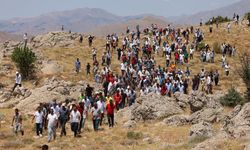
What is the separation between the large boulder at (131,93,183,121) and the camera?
28.6 metres

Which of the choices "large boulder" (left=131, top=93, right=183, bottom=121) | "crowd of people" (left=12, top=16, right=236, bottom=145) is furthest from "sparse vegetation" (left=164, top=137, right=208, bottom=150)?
"large boulder" (left=131, top=93, right=183, bottom=121)

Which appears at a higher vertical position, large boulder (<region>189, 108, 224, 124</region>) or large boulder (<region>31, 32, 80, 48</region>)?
large boulder (<region>31, 32, 80, 48</region>)

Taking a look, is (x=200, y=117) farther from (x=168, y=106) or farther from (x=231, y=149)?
(x=231, y=149)

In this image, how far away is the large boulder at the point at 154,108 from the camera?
28578 millimetres

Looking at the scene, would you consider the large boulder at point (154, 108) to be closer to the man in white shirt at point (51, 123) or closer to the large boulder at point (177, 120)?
the large boulder at point (177, 120)

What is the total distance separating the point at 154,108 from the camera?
2892cm

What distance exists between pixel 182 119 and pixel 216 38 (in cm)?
3789

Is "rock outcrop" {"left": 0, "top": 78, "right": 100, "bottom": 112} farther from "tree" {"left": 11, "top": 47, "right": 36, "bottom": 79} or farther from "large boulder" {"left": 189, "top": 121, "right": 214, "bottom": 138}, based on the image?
"large boulder" {"left": 189, "top": 121, "right": 214, "bottom": 138}

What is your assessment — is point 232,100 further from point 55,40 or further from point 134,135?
point 55,40

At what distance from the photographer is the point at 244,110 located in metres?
19.9

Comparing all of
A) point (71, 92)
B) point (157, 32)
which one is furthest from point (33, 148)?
point (157, 32)

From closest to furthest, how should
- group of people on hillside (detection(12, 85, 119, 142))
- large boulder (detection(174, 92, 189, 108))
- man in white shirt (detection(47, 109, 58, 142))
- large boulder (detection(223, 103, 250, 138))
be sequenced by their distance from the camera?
large boulder (detection(223, 103, 250, 138))
man in white shirt (detection(47, 109, 58, 142))
group of people on hillside (detection(12, 85, 119, 142))
large boulder (detection(174, 92, 189, 108))

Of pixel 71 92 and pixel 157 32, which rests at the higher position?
pixel 157 32

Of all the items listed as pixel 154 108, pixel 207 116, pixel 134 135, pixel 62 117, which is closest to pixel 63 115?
pixel 62 117
